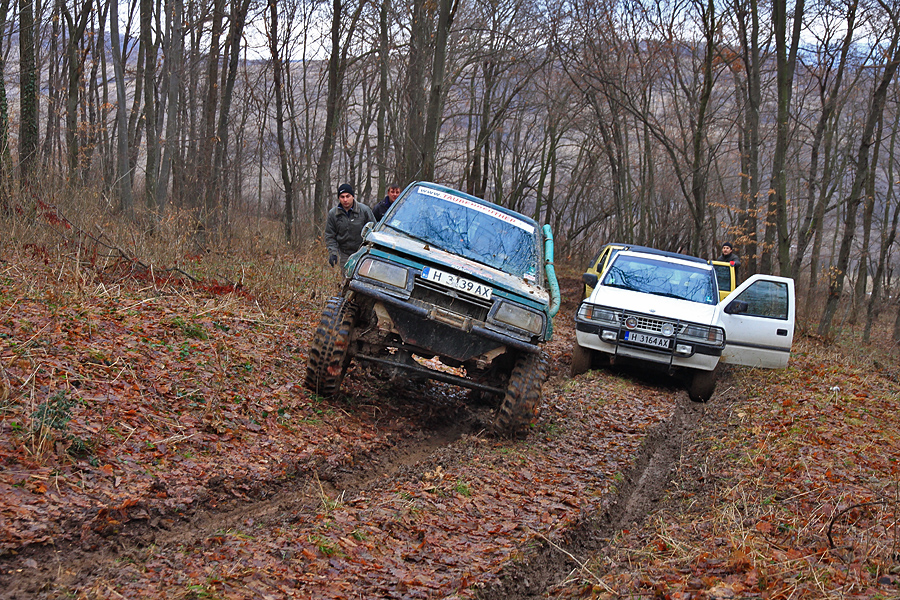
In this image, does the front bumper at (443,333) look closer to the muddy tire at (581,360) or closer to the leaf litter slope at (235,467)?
the leaf litter slope at (235,467)

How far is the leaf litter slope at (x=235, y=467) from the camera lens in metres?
3.31

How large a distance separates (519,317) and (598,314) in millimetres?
4121

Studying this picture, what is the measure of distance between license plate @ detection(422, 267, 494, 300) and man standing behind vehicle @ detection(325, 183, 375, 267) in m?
3.39

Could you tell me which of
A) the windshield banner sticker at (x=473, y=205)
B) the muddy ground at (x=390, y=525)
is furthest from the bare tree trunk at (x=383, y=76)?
the muddy ground at (x=390, y=525)

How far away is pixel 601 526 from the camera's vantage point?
4605mm

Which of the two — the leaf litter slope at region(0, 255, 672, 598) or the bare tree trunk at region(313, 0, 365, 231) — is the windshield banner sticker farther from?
the bare tree trunk at region(313, 0, 365, 231)

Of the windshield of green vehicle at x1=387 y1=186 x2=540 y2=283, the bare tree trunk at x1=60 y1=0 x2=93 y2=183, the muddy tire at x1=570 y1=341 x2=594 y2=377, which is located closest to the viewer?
the windshield of green vehicle at x1=387 y1=186 x2=540 y2=283

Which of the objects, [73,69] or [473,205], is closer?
[473,205]

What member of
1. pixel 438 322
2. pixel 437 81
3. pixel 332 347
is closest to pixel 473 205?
pixel 438 322

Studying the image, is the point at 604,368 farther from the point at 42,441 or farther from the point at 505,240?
the point at 42,441

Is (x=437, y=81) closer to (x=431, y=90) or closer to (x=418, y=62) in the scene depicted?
(x=431, y=90)

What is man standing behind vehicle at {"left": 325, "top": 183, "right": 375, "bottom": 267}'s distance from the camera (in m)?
9.05

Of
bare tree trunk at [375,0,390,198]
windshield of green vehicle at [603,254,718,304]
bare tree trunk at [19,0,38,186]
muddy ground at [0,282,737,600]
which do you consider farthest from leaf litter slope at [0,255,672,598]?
bare tree trunk at [375,0,390,198]

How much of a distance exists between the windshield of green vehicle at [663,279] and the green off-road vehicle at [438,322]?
4420mm
